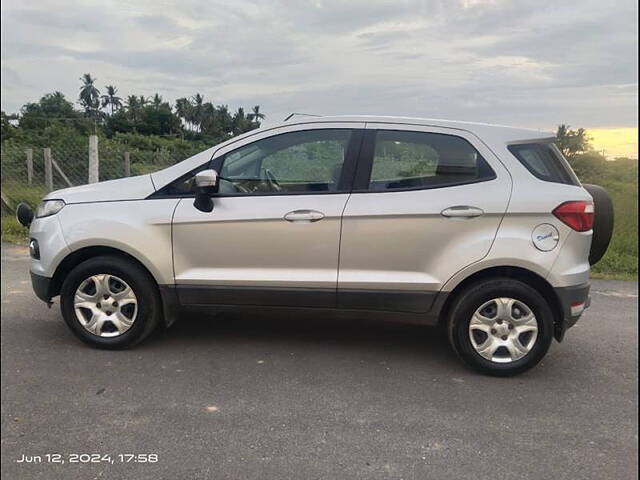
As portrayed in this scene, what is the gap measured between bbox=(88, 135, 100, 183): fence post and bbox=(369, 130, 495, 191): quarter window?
1.79 meters

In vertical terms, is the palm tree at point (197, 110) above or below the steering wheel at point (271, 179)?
above

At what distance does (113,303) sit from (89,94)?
1651 millimetres

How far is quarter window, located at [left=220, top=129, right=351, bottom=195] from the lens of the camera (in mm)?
3490

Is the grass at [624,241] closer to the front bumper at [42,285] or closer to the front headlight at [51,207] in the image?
the front headlight at [51,207]

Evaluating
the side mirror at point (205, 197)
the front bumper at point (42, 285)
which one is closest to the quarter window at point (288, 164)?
the side mirror at point (205, 197)

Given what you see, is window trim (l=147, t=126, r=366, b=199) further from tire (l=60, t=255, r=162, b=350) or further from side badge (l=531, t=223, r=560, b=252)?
side badge (l=531, t=223, r=560, b=252)

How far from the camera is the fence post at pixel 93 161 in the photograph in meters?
3.20

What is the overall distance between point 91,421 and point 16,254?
517 cm

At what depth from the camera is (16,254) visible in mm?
7035

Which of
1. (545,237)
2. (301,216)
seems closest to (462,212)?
(545,237)

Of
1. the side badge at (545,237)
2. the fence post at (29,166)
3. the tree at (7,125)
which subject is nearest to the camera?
the tree at (7,125)

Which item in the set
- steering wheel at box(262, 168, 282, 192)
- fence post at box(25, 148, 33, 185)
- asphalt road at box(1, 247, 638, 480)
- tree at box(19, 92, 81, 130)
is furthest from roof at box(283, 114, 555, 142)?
fence post at box(25, 148, 33, 185)

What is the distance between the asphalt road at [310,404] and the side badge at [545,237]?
94cm

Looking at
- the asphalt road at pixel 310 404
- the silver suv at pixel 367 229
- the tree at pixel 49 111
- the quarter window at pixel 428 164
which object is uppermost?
the tree at pixel 49 111
